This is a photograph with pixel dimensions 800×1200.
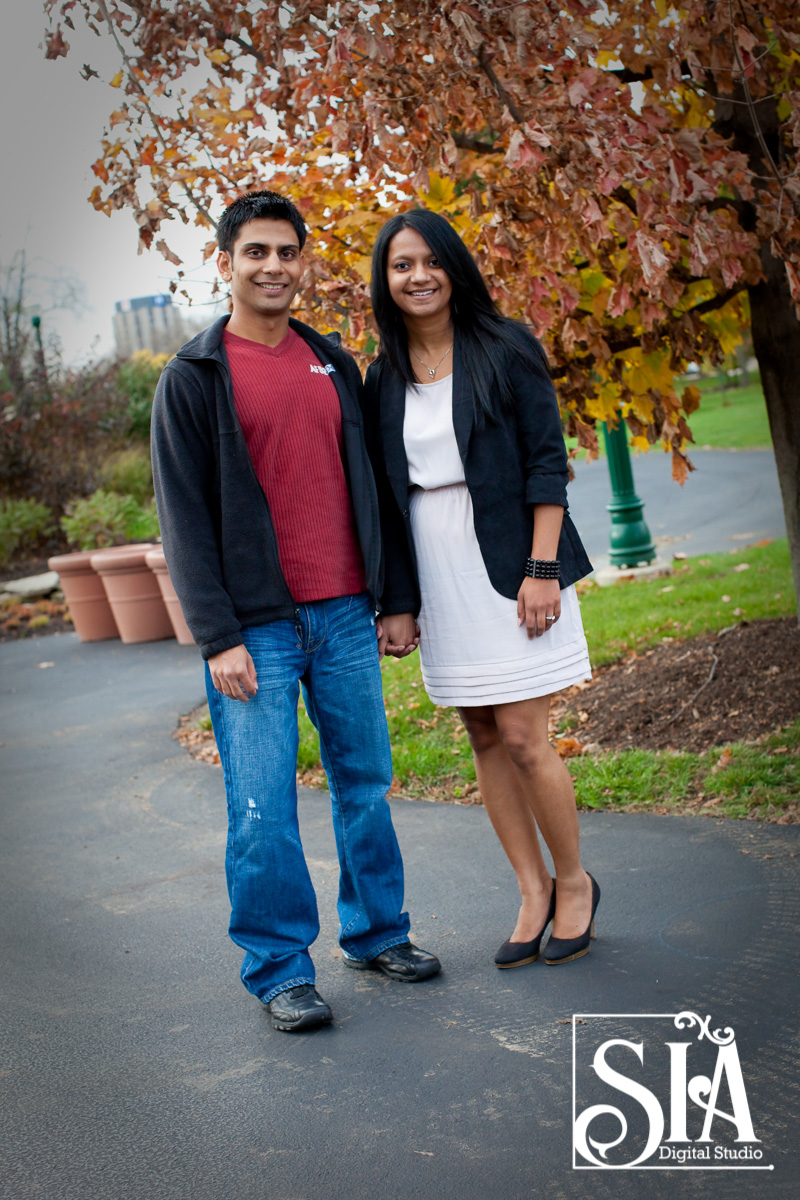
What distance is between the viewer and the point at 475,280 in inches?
130

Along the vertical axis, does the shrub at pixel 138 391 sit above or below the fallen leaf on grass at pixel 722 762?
above

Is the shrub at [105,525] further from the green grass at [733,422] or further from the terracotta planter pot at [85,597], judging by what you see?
the green grass at [733,422]

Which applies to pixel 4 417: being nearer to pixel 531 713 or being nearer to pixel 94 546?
pixel 94 546

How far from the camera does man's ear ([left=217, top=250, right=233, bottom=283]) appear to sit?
3258 mm

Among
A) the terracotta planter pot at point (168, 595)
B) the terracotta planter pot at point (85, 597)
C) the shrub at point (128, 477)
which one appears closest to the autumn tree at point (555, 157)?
the terracotta planter pot at point (168, 595)

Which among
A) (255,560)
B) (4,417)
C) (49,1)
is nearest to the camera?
(255,560)

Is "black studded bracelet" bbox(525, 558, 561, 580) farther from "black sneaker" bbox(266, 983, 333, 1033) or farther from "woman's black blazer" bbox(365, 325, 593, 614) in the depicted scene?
"black sneaker" bbox(266, 983, 333, 1033)

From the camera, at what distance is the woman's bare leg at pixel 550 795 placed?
10.6 ft

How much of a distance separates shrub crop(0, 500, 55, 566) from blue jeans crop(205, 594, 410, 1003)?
46.5 feet

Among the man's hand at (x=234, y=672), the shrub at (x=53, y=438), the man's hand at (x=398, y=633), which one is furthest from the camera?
the shrub at (x=53, y=438)

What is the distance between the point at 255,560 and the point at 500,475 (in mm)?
750

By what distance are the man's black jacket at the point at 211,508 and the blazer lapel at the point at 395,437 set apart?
40 cm

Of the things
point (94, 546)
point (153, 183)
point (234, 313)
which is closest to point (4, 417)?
point (94, 546)

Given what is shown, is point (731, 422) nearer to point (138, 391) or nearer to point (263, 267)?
point (138, 391)
